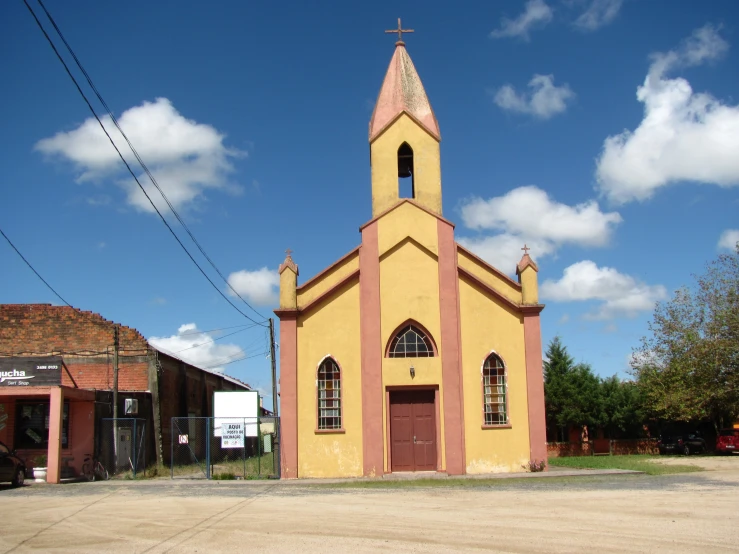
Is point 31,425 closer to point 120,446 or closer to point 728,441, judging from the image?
point 120,446

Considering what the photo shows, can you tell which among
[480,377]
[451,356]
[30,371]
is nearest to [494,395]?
[480,377]

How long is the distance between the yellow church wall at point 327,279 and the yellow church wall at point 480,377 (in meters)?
3.47

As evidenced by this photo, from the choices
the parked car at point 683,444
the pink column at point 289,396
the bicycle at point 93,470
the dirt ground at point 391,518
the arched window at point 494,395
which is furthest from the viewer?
the parked car at point 683,444

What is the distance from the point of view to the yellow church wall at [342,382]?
73.8 feet

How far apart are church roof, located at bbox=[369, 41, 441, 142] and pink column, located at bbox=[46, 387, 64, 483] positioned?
13.0m

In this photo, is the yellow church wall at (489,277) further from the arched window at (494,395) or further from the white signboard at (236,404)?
the white signboard at (236,404)

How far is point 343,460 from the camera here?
73.7ft

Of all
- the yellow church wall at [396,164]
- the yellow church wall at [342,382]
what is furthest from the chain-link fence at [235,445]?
the yellow church wall at [396,164]

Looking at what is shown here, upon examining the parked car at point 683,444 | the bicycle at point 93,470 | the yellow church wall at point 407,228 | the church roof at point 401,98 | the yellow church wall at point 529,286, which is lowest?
the parked car at point 683,444

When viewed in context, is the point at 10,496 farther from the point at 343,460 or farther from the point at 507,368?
the point at 507,368

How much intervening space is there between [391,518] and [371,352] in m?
9.85

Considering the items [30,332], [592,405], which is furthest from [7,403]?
[592,405]

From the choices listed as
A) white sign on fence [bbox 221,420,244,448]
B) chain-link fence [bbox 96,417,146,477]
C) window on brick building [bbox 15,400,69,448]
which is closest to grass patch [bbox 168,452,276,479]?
white sign on fence [bbox 221,420,244,448]

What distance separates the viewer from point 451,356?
22.9 meters
